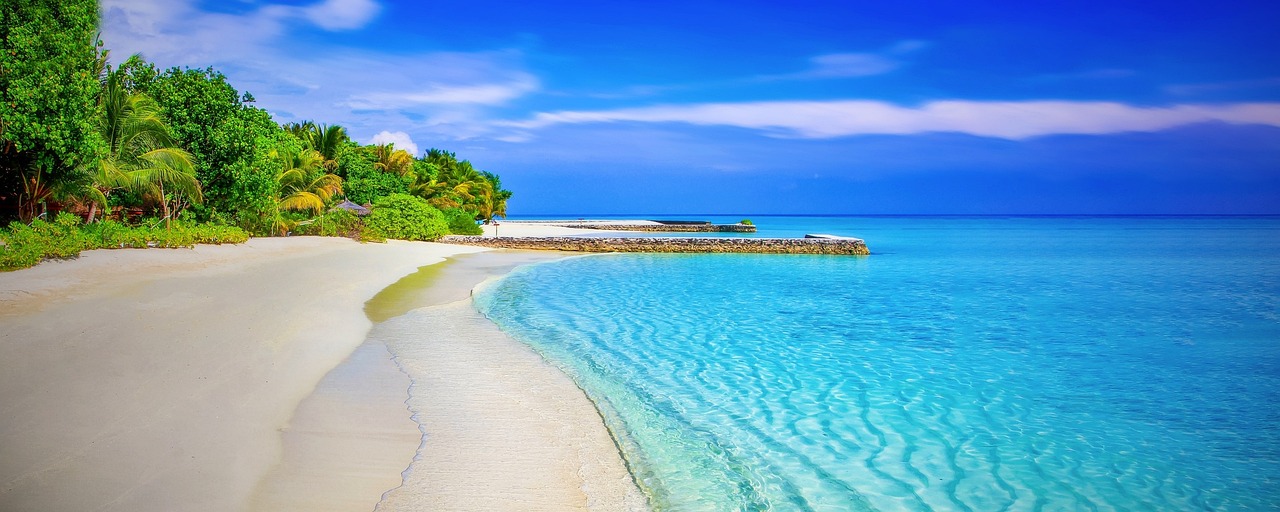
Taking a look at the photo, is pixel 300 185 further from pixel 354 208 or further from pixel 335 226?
pixel 354 208

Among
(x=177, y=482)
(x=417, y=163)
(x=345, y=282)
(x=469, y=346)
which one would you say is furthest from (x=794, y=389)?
(x=417, y=163)

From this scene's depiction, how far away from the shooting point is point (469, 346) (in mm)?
10055

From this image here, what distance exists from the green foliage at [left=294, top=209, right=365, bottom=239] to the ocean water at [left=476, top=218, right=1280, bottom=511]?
15.7 m

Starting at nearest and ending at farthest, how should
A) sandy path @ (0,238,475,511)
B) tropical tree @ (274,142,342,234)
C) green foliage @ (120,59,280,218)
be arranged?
1. sandy path @ (0,238,475,511)
2. green foliage @ (120,59,280,218)
3. tropical tree @ (274,142,342,234)

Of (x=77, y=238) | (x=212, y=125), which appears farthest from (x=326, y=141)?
(x=77, y=238)

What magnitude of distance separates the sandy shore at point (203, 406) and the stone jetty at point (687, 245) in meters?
24.7

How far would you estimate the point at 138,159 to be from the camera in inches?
780

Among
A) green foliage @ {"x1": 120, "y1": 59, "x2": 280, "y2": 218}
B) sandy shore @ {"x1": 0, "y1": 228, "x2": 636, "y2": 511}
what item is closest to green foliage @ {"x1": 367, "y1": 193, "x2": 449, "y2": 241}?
green foliage @ {"x1": 120, "y1": 59, "x2": 280, "y2": 218}

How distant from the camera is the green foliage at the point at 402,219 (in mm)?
33312

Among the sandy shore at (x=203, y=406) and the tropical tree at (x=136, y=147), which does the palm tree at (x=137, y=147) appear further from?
the sandy shore at (x=203, y=406)

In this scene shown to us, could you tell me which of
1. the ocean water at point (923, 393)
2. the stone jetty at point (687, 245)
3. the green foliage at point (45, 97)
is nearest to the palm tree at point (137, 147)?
the green foliage at point (45, 97)

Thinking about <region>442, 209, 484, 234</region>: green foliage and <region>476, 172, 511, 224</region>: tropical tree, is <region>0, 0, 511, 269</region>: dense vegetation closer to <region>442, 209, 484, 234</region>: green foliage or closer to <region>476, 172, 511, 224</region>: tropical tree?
<region>442, 209, 484, 234</region>: green foliage

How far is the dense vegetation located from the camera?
50.4ft

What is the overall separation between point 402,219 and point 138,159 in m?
14.3
